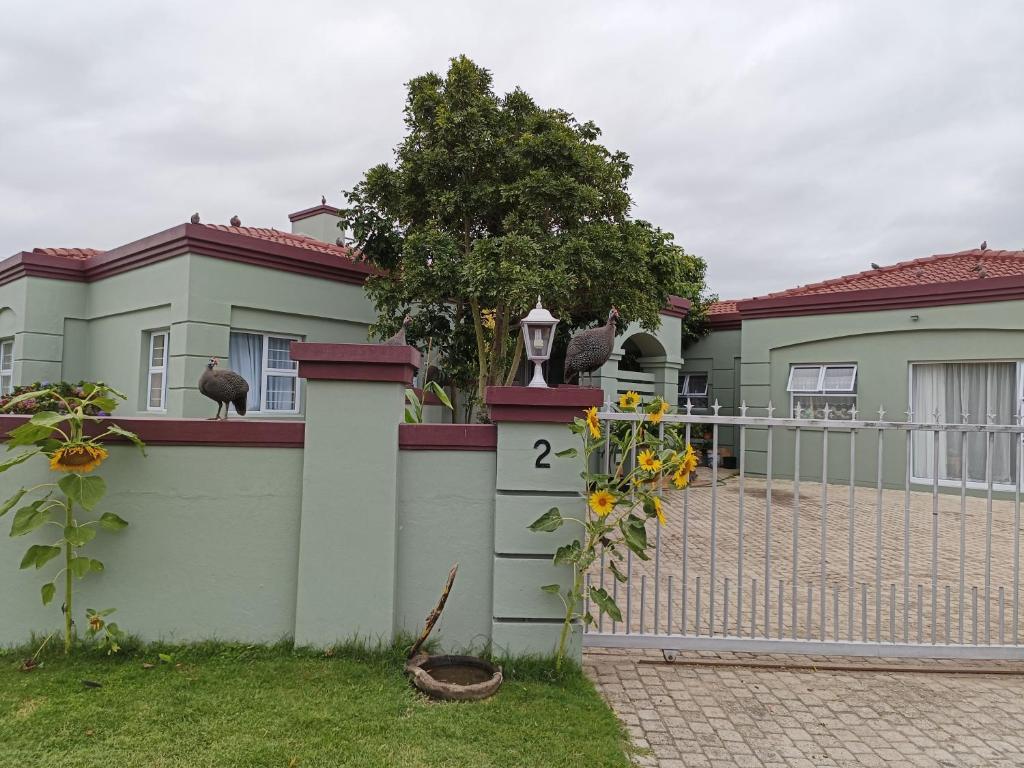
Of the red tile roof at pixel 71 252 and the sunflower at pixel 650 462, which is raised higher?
the red tile roof at pixel 71 252

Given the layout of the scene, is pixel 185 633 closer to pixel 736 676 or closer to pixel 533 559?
pixel 533 559

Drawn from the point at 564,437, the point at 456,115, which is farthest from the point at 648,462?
the point at 456,115

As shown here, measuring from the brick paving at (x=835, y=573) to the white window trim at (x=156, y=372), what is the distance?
6115 millimetres

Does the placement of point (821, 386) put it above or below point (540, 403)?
above

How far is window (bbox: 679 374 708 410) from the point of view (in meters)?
15.3

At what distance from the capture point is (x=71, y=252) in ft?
32.8

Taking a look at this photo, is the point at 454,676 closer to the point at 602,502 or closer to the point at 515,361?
the point at 602,502

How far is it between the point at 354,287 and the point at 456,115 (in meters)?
3.19

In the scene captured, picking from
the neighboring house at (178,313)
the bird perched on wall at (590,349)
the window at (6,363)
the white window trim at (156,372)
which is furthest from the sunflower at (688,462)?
the window at (6,363)

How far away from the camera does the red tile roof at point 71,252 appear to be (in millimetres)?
9602

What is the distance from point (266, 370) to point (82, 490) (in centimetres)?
539

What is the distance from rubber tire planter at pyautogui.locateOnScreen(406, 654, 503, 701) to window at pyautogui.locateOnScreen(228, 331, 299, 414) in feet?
Answer: 18.6

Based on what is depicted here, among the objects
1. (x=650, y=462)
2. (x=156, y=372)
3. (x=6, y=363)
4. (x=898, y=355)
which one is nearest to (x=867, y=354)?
(x=898, y=355)

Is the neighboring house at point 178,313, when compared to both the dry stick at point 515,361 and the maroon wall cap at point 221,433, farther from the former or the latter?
the maroon wall cap at point 221,433
